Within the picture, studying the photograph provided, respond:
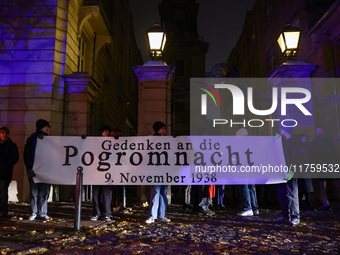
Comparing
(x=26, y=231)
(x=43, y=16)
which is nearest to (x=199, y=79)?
(x=43, y=16)

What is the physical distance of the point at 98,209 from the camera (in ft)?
20.2

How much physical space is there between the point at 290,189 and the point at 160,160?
249cm

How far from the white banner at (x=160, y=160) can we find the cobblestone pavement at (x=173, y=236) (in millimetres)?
814

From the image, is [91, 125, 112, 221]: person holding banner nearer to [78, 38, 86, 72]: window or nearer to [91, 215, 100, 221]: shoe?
[91, 215, 100, 221]: shoe

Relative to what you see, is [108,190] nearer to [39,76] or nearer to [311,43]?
[39,76]

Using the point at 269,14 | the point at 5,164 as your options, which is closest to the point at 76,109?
the point at 5,164

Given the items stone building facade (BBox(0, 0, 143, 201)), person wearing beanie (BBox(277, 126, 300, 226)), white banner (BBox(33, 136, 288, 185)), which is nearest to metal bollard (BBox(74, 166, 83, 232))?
white banner (BBox(33, 136, 288, 185))

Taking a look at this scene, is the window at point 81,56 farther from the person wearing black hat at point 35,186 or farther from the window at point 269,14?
the window at point 269,14

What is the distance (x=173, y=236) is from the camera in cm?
463

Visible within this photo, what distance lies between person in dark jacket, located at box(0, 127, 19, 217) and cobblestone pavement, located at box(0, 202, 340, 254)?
323 millimetres

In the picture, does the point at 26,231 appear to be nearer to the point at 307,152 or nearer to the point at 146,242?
the point at 146,242

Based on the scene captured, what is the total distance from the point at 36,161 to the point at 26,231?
152 centimetres

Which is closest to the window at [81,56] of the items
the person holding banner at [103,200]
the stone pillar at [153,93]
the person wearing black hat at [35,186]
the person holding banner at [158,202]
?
the stone pillar at [153,93]

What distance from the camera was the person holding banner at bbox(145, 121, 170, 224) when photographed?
5.88 m
